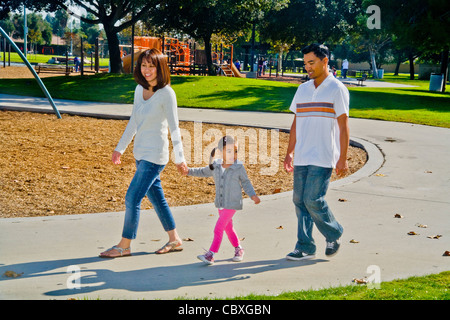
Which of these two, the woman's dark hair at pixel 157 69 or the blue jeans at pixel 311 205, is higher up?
the woman's dark hair at pixel 157 69

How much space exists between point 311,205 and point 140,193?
1527 mm

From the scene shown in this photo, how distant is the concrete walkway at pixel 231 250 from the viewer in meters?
4.32

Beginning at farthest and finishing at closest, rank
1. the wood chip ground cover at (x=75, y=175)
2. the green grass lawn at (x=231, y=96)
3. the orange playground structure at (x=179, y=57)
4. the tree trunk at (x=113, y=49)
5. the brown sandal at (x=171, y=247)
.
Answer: the orange playground structure at (x=179, y=57)
the tree trunk at (x=113, y=49)
the green grass lawn at (x=231, y=96)
the wood chip ground cover at (x=75, y=175)
the brown sandal at (x=171, y=247)

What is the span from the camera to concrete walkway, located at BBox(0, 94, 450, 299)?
14.2ft

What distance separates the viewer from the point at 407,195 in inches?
305

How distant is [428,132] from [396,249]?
33.1ft

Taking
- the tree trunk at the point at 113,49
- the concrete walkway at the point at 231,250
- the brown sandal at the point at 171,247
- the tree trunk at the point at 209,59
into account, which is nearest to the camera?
the concrete walkway at the point at 231,250

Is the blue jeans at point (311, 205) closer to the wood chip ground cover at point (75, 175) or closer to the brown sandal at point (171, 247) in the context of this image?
the brown sandal at point (171, 247)

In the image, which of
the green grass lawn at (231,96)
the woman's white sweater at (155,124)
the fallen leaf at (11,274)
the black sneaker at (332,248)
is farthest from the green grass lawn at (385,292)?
the green grass lawn at (231,96)

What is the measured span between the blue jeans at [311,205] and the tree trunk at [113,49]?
2650cm

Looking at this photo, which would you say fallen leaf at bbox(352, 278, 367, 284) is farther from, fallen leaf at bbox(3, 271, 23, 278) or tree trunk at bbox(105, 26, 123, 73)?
tree trunk at bbox(105, 26, 123, 73)

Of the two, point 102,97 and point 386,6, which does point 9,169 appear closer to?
point 102,97

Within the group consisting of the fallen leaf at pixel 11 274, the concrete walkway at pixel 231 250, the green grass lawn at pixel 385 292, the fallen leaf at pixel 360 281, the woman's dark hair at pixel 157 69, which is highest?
the woman's dark hair at pixel 157 69
